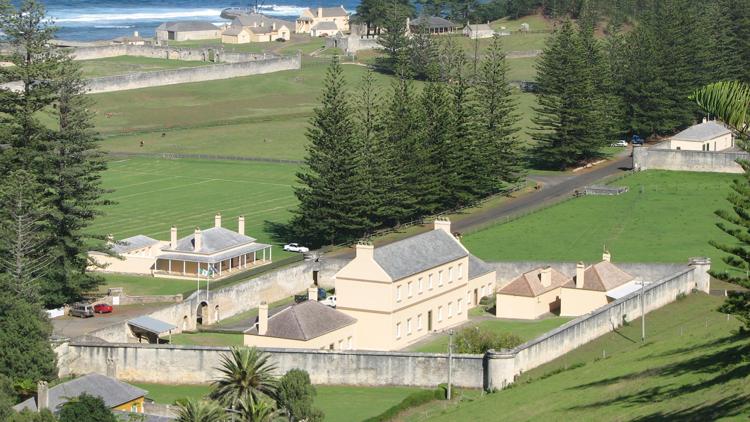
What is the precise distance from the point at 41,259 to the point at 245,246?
13.1m

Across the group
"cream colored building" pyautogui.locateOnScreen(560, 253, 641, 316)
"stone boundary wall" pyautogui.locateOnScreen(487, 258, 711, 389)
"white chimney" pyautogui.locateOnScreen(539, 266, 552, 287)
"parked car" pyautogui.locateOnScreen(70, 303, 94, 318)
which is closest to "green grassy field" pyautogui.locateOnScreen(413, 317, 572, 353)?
"cream colored building" pyautogui.locateOnScreen(560, 253, 641, 316)

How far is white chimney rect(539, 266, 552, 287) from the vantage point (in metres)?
73.4

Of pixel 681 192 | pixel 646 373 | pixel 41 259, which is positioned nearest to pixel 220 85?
pixel 681 192

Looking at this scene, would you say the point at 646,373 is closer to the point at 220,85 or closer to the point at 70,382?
the point at 70,382

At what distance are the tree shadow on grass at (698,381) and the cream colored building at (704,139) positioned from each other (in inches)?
2624

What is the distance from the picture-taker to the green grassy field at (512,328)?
66.6 meters

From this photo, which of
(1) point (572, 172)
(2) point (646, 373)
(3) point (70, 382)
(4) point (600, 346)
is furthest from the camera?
(1) point (572, 172)

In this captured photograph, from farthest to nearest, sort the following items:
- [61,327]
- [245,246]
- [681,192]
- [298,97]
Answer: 1. [298,97]
2. [681,192]
3. [245,246]
4. [61,327]

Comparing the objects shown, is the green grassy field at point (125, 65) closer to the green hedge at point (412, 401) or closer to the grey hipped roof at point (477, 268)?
the grey hipped roof at point (477, 268)

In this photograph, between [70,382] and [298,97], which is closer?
[70,382]

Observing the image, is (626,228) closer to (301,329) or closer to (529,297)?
(529,297)

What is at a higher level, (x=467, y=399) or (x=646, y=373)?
(x=646, y=373)

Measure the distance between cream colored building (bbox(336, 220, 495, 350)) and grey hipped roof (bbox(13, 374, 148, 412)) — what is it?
46.7 feet

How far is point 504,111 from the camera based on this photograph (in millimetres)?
106562
